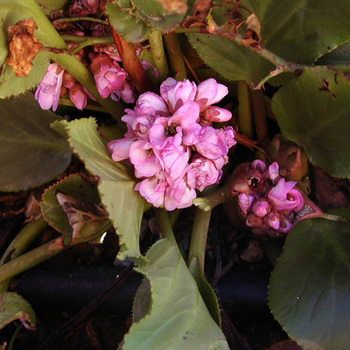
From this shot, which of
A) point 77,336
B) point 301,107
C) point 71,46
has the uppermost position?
point 71,46

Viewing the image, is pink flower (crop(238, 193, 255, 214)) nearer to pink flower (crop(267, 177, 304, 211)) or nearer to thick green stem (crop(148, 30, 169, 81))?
pink flower (crop(267, 177, 304, 211))

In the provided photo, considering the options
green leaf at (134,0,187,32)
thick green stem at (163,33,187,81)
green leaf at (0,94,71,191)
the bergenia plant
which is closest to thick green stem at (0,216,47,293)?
the bergenia plant

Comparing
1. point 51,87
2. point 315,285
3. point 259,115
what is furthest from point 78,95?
point 315,285

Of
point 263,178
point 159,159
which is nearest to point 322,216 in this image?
point 263,178

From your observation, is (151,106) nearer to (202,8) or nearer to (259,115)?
(202,8)

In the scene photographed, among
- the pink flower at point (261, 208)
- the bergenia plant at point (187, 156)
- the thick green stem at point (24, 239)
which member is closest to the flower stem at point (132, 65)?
the bergenia plant at point (187, 156)

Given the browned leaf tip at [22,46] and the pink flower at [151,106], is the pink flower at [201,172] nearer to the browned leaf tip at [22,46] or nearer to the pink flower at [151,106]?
the pink flower at [151,106]

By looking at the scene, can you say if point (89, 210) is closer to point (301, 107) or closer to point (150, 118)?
point (150, 118)
